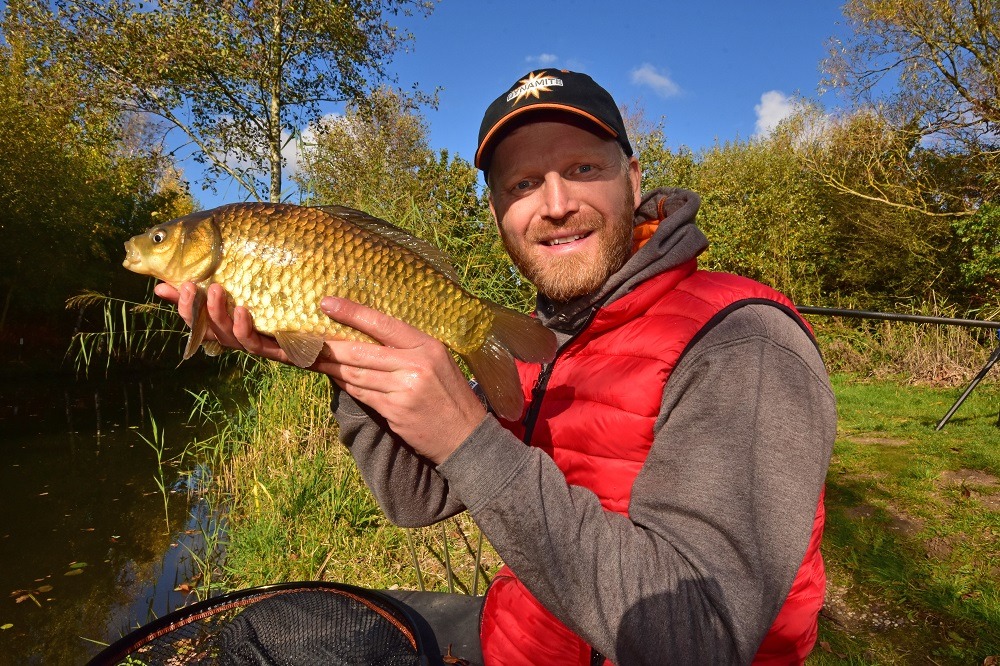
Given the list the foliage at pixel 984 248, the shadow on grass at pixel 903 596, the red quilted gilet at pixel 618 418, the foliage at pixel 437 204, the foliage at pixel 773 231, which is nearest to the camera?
the red quilted gilet at pixel 618 418

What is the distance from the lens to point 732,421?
86 centimetres

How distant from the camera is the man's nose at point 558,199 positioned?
1.41 metres

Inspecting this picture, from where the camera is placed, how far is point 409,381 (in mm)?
930

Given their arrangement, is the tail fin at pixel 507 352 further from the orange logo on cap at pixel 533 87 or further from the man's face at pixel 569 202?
the orange logo on cap at pixel 533 87

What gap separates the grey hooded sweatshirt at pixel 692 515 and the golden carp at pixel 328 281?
29 cm

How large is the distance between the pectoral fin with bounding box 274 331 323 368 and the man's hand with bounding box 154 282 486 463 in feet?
0.31

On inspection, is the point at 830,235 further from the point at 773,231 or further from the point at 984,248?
the point at 984,248

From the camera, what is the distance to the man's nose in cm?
141

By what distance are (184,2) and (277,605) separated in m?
10.1

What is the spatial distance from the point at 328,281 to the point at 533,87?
2.18 ft

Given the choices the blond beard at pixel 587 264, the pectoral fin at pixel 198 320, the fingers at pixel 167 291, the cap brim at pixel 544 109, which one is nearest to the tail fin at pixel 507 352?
the blond beard at pixel 587 264

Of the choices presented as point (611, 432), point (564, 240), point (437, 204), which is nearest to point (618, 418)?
point (611, 432)

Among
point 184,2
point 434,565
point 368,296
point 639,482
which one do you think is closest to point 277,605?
point 368,296

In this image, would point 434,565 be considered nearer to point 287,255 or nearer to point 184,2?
point 287,255
